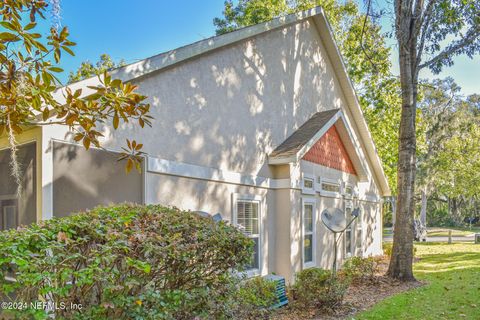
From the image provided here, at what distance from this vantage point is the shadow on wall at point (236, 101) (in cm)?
794

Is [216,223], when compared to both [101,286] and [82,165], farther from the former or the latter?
[82,165]

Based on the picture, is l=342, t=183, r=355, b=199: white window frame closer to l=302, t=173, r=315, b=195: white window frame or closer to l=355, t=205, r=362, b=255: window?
l=355, t=205, r=362, b=255: window

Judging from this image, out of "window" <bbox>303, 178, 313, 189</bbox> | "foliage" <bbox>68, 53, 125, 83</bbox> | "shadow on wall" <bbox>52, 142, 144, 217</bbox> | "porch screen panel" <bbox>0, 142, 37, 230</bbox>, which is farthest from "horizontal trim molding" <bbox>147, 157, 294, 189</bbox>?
"foliage" <bbox>68, 53, 125, 83</bbox>

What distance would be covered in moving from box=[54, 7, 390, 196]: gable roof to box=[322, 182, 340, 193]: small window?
13.1 ft

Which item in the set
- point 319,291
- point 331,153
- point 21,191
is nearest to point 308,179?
point 331,153

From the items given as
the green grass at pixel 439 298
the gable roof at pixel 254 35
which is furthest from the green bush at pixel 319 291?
the gable roof at pixel 254 35

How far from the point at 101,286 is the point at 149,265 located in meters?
0.51

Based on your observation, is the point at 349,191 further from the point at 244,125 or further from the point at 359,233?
the point at 244,125

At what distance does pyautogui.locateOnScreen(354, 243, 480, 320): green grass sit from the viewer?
8477mm

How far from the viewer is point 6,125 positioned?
3846mm

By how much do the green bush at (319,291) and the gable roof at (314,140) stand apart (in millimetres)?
3346

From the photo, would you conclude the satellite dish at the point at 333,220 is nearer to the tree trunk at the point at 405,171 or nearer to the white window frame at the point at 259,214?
the white window frame at the point at 259,214

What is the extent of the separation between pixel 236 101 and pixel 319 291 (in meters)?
5.12

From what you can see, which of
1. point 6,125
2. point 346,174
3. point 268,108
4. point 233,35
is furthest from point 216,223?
point 346,174
